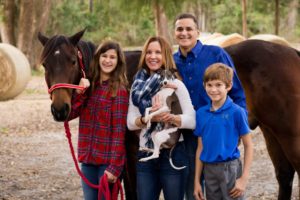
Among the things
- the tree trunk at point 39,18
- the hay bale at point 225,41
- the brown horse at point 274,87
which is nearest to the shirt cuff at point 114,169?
the brown horse at point 274,87

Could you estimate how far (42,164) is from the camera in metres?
7.32

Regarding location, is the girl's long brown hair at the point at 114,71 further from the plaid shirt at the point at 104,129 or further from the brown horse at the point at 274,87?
the brown horse at the point at 274,87

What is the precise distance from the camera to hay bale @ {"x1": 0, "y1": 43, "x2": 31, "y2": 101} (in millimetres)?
14461

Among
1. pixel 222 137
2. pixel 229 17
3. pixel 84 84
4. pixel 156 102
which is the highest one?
pixel 229 17

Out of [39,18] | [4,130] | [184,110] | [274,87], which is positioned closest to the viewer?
[184,110]

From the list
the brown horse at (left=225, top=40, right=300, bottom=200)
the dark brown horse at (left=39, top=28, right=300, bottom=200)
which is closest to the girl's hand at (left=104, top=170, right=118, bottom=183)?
the dark brown horse at (left=39, top=28, right=300, bottom=200)

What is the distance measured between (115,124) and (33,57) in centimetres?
1954

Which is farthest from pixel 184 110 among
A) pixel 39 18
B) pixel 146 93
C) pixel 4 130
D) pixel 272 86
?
pixel 39 18

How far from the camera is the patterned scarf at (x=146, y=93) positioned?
332cm

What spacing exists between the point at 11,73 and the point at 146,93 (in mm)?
11926

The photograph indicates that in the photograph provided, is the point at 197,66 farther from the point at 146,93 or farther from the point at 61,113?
the point at 61,113

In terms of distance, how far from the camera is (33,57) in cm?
2236

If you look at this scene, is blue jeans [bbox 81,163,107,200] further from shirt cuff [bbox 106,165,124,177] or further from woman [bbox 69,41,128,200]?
shirt cuff [bbox 106,165,124,177]

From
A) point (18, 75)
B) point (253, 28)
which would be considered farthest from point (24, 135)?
point (253, 28)
